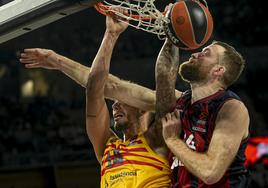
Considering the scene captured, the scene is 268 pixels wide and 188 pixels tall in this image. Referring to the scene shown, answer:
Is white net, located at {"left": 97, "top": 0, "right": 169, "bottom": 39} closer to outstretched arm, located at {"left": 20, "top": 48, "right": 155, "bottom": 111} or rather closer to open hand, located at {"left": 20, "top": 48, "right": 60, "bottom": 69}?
outstretched arm, located at {"left": 20, "top": 48, "right": 155, "bottom": 111}

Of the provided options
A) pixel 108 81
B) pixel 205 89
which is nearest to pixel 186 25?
pixel 205 89

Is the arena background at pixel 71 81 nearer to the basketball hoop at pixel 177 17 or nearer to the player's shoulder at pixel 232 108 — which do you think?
the basketball hoop at pixel 177 17

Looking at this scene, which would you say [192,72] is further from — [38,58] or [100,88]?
[38,58]

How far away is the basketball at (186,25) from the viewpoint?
336cm

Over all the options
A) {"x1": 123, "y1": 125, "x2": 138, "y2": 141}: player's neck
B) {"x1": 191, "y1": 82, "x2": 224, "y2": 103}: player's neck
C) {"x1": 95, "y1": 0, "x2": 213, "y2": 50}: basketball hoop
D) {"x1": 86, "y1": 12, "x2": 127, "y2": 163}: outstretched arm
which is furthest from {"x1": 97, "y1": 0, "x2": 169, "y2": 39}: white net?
{"x1": 123, "y1": 125, "x2": 138, "y2": 141}: player's neck

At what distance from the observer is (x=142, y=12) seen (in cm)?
341

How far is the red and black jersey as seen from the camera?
3283mm

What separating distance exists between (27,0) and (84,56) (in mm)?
8479

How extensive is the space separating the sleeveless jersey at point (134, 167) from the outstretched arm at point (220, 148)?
0.44m

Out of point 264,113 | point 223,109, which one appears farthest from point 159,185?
point 264,113

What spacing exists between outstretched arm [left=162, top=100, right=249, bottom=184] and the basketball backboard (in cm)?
100

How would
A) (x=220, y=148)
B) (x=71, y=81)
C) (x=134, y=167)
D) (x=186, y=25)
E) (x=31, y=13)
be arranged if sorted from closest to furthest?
(x=31, y=13)
(x=220, y=148)
(x=186, y=25)
(x=134, y=167)
(x=71, y=81)

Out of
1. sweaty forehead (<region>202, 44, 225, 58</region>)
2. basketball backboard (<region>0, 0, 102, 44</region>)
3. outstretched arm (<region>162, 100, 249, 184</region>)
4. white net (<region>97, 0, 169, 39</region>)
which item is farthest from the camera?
sweaty forehead (<region>202, 44, 225, 58</region>)

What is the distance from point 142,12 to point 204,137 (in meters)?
0.83
